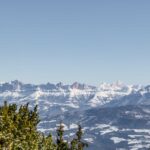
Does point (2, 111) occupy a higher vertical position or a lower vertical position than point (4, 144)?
higher

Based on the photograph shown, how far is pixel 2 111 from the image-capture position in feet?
194

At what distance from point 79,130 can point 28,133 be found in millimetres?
33476

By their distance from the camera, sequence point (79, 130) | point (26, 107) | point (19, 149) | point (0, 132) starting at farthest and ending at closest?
1. point (79, 130)
2. point (26, 107)
3. point (19, 149)
4. point (0, 132)

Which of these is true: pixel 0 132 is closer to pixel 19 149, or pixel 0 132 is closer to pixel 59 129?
pixel 19 149

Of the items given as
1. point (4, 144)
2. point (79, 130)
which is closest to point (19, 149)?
point (4, 144)

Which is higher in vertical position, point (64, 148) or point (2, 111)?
point (2, 111)

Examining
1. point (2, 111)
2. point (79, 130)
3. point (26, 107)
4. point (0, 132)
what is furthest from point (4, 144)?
point (79, 130)

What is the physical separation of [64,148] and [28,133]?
24.8 m

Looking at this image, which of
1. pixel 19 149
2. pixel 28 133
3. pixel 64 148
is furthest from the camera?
pixel 64 148

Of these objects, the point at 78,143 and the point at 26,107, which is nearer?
the point at 26,107

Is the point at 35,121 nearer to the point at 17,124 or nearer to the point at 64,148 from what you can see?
the point at 17,124

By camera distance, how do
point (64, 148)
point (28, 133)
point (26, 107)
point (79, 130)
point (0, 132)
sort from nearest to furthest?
point (0, 132) → point (28, 133) → point (26, 107) → point (64, 148) → point (79, 130)

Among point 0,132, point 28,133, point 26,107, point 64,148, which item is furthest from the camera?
point 64,148

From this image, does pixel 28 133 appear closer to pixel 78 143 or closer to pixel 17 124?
pixel 17 124
